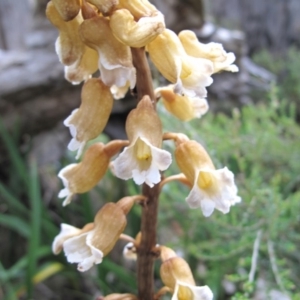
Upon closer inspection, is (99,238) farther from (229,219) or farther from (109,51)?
(229,219)

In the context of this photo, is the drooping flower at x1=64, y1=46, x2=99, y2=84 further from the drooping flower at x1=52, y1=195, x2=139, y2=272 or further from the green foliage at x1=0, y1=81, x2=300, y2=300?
the green foliage at x1=0, y1=81, x2=300, y2=300

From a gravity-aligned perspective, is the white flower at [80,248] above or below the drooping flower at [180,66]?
below

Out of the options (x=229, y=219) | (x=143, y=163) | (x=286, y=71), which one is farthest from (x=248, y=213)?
(x=286, y=71)

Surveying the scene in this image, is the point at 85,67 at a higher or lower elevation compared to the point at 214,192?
higher

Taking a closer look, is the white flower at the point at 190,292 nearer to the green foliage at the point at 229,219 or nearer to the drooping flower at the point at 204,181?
the drooping flower at the point at 204,181

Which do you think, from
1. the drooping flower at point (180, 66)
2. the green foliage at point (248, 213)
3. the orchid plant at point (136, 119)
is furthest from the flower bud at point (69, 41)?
the green foliage at point (248, 213)

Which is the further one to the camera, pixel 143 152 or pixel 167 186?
pixel 167 186

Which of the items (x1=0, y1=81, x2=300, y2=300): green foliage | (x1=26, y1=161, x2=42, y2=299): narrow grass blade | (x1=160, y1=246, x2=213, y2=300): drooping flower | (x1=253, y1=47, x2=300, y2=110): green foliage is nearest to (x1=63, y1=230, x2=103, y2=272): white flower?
(x1=160, y1=246, x2=213, y2=300): drooping flower
